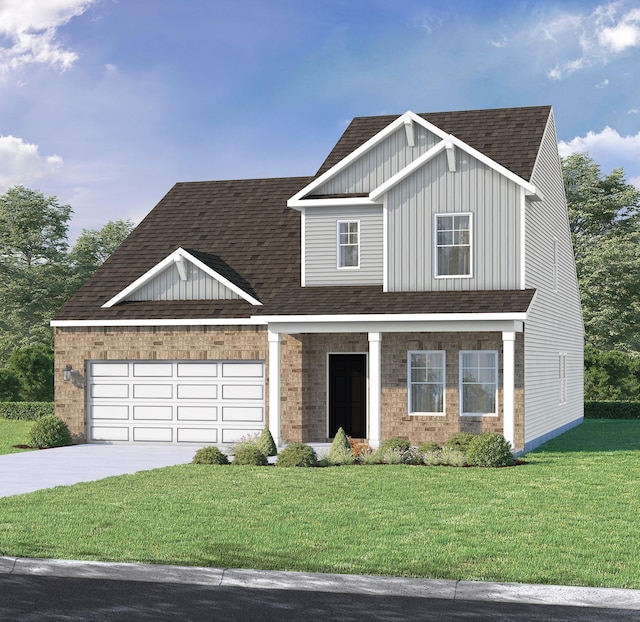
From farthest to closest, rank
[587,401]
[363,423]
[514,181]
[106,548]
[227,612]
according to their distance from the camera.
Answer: [587,401]
[363,423]
[514,181]
[106,548]
[227,612]

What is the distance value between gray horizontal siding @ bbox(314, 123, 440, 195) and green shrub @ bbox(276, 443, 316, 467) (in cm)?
845

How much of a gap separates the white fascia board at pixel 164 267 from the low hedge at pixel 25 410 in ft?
42.1

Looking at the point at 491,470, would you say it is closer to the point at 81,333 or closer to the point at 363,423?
the point at 363,423

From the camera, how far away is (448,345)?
25250mm

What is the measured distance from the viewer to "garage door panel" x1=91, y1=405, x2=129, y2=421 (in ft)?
90.8

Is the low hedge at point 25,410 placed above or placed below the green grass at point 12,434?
above

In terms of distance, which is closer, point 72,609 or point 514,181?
point 72,609

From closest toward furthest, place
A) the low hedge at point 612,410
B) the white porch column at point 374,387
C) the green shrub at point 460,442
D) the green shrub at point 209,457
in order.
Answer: the green shrub at point 209,457 → the green shrub at point 460,442 → the white porch column at point 374,387 → the low hedge at point 612,410

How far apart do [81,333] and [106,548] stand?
1725 cm

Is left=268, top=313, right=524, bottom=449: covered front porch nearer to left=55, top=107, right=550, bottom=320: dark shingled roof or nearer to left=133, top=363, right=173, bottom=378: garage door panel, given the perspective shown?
left=55, top=107, right=550, bottom=320: dark shingled roof

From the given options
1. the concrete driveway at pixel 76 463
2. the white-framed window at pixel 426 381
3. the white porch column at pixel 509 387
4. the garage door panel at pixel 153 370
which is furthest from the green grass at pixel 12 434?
the white porch column at pixel 509 387

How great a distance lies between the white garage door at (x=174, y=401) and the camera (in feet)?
87.8

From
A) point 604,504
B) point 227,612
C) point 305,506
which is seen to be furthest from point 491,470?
point 227,612

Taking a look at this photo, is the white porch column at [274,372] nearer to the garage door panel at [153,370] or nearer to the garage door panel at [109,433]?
the garage door panel at [153,370]
